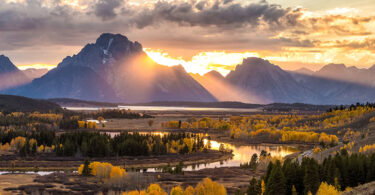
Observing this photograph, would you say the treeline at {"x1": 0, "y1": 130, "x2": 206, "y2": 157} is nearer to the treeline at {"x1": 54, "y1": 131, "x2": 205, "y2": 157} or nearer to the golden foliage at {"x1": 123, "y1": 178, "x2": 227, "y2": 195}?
→ the treeline at {"x1": 54, "y1": 131, "x2": 205, "y2": 157}

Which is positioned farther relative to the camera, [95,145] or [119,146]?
[119,146]

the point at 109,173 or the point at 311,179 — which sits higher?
the point at 311,179

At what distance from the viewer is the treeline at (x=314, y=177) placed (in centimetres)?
9019

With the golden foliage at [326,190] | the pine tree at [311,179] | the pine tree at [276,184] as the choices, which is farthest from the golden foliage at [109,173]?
the golden foliage at [326,190]

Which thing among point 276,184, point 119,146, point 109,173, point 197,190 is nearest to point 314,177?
point 276,184

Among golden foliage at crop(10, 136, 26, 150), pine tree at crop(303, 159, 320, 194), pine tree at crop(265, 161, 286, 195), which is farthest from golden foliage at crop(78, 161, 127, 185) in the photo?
golden foliage at crop(10, 136, 26, 150)

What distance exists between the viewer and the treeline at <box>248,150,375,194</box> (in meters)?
90.2

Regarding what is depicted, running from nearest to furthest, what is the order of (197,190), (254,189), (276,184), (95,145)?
(276,184), (254,189), (197,190), (95,145)

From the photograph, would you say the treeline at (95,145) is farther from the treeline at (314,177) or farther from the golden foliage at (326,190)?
the golden foliage at (326,190)

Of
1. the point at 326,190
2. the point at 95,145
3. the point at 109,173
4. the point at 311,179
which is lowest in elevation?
the point at 109,173

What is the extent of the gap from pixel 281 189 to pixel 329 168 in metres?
14.2

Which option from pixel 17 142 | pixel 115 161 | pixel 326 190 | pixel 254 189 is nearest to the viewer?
pixel 326 190

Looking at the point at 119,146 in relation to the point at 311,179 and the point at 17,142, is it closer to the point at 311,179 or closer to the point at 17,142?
the point at 17,142

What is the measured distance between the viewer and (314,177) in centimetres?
9194
